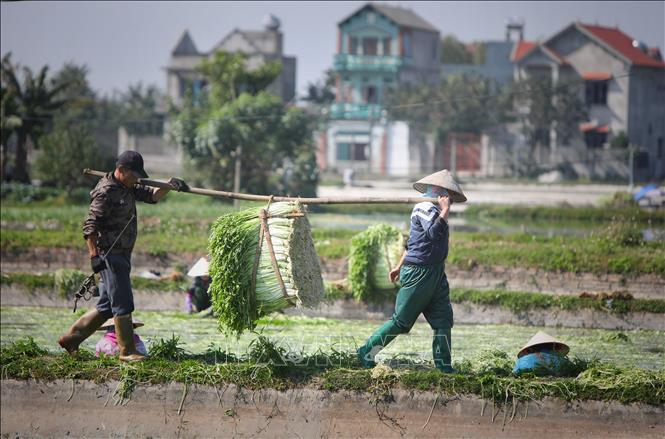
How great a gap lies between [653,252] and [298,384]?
967 cm

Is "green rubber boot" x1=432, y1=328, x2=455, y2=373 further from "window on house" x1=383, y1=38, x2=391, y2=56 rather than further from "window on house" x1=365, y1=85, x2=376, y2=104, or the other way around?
"window on house" x1=383, y1=38, x2=391, y2=56

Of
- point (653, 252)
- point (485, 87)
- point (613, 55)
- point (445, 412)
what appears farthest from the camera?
point (485, 87)

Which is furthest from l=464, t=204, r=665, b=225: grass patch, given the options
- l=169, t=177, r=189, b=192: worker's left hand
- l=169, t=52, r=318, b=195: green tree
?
l=169, t=177, r=189, b=192: worker's left hand

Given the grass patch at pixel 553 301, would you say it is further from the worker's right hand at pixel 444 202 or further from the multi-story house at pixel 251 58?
the multi-story house at pixel 251 58

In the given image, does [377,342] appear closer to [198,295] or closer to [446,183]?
[446,183]

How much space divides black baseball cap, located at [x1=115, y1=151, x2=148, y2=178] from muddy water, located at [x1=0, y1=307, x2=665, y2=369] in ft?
6.72

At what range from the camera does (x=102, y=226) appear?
9.40 meters

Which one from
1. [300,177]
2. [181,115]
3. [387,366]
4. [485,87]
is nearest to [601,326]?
[387,366]

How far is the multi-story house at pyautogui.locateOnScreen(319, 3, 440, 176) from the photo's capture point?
62781mm

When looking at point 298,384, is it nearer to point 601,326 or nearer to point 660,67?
point 601,326

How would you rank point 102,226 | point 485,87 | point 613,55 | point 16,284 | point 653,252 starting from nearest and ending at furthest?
point 102,226
point 16,284
point 653,252
point 613,55
point 485,87

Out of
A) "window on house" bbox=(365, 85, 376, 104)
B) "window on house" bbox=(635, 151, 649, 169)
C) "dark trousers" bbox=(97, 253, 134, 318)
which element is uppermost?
"window on house" bbox=(365, 85, 376, 104)

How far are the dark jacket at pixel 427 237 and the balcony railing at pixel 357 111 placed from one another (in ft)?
171

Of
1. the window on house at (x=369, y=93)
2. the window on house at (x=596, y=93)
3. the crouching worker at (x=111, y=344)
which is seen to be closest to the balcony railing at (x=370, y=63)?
the window on house at (x=369, y=93)
